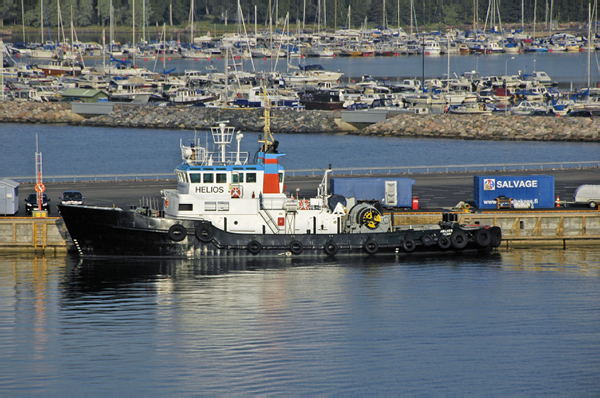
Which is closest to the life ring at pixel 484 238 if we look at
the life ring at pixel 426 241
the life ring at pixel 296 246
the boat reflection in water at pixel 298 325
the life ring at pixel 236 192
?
the boat reflection in water at pixel 298 325

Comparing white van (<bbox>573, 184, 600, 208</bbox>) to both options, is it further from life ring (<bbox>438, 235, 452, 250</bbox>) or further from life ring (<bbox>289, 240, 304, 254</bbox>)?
life ring (<bbox>289, 240, 304, 254</bbox>)

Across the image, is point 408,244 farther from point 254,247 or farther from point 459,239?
point 254,247

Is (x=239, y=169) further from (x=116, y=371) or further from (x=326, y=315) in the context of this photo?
(x=116, y=371)

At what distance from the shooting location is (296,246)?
4909 cm

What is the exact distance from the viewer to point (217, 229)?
48375 mm

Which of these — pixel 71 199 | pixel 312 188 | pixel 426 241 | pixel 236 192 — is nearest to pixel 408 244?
pixel 426 241

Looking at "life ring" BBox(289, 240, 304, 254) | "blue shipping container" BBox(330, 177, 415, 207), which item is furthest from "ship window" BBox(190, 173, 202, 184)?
"blue shipping container" BBox(330, 177, 415, 207)

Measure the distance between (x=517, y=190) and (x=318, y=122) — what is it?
7181cm

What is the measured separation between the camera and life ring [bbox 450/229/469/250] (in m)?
50.8

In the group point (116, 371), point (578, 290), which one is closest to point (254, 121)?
point (578, 290)

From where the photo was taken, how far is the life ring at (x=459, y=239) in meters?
50.8

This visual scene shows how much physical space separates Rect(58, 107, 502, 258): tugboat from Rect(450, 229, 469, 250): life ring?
69 millimetres

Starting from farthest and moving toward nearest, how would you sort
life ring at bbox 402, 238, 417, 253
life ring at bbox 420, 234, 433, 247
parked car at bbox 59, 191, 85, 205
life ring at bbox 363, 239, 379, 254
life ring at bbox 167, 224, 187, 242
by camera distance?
parked car at bbox 59, 191, 85, 205 < life ring at bbox 420, 234, 433, 247 < life ring at bbox 402, 238, 417, 253 < life ring at bbox 363, 239, 379, 254 < life ring at bbox 167, 224, 187, 242

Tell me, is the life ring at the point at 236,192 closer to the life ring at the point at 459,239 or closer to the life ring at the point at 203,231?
the life ring at the point at 203,231
